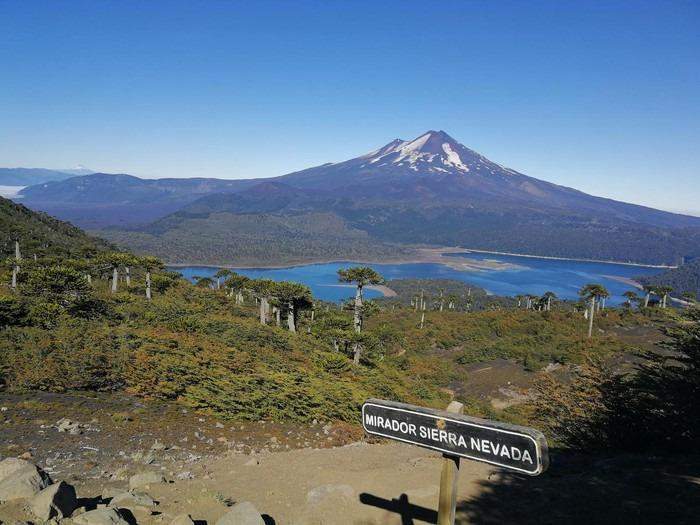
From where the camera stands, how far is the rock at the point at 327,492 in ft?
22.4

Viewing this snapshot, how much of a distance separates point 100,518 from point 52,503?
59cm

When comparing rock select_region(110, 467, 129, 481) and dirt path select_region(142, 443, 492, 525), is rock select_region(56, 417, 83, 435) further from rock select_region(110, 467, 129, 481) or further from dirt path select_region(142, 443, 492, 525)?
dirt path select_region(142, 443, 492, 525)

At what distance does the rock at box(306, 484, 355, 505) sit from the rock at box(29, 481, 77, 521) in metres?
3.14

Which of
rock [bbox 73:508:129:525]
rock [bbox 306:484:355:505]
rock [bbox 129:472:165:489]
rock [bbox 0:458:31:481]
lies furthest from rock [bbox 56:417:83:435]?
rock [bbox 306:484:355:505]

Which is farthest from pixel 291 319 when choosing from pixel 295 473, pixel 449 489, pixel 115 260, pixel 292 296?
pixel 449 489

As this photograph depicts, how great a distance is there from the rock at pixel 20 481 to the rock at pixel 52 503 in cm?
30

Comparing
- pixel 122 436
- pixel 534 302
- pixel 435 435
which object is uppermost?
pixel 435 435

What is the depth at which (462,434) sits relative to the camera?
3.81 meters

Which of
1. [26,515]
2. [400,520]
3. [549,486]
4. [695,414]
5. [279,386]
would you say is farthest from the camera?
[279,386]

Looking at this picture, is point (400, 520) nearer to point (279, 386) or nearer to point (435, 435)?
point (435, 435)

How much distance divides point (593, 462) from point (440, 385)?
1947 centimetres

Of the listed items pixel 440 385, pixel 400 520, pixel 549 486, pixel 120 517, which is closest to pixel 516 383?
pixel 440 385

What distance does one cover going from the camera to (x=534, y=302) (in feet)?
247

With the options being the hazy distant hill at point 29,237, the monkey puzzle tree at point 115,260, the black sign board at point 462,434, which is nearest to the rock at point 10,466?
the black sign board at point 462,434
